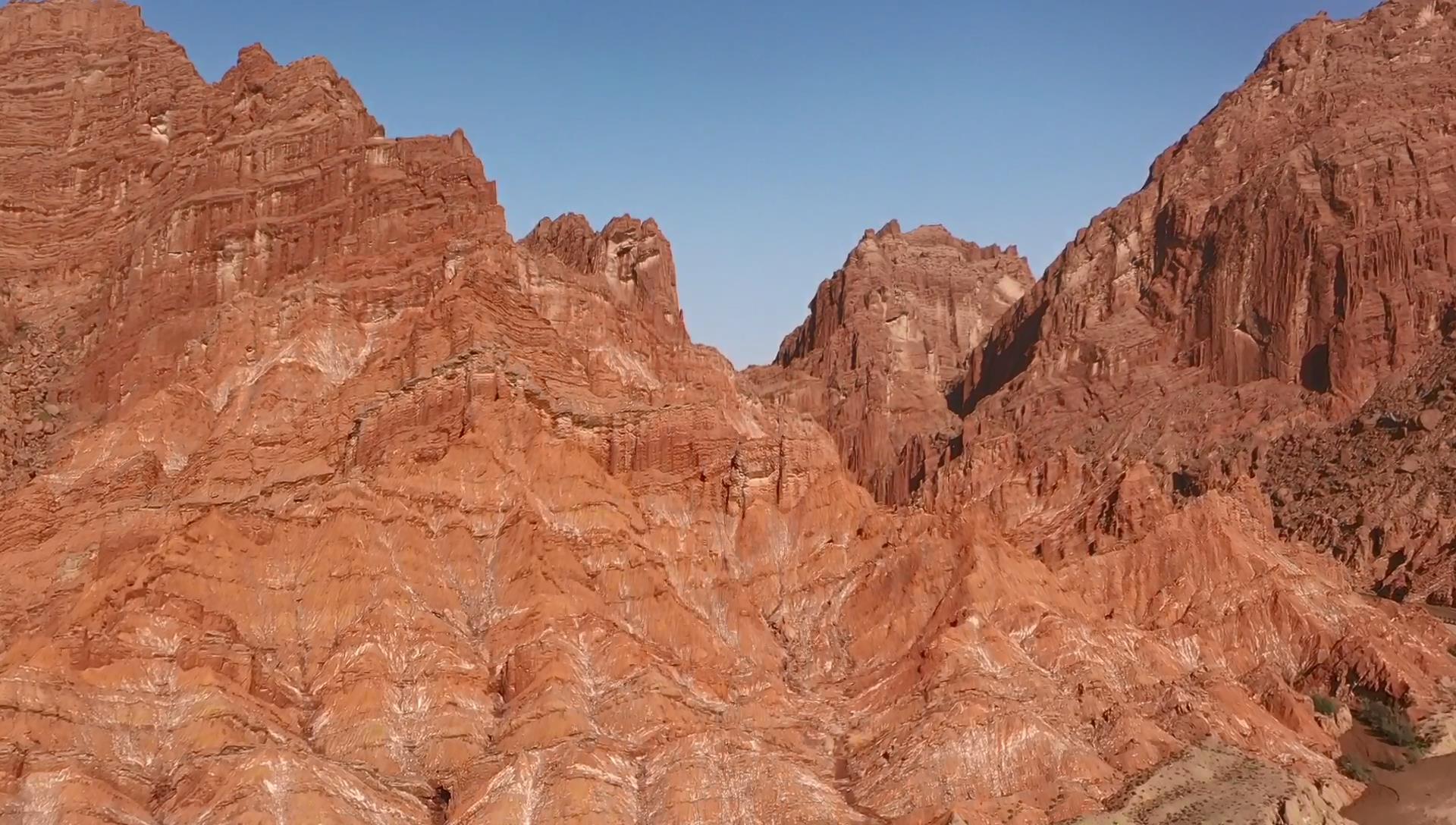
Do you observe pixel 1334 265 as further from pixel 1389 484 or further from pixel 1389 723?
pixel 1389 723

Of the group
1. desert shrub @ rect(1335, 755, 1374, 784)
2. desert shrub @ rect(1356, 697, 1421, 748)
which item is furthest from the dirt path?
desert shrub @ rect(1356, 697, 1421, 748)

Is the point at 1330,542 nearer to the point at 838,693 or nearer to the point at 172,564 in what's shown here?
the point at 838,693

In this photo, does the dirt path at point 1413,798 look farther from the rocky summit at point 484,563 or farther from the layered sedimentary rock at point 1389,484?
the layered sedimentary rock at point 1389,484

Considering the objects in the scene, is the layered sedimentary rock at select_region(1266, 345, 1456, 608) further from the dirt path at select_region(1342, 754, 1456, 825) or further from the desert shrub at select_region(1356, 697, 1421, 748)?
the dirt path at select_region(1342, 754, 1456, 825)

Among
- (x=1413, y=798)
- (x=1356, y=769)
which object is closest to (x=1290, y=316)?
(x=1356, y=769)

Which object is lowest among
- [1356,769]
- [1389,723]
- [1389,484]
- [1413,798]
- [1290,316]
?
[1413,798]
